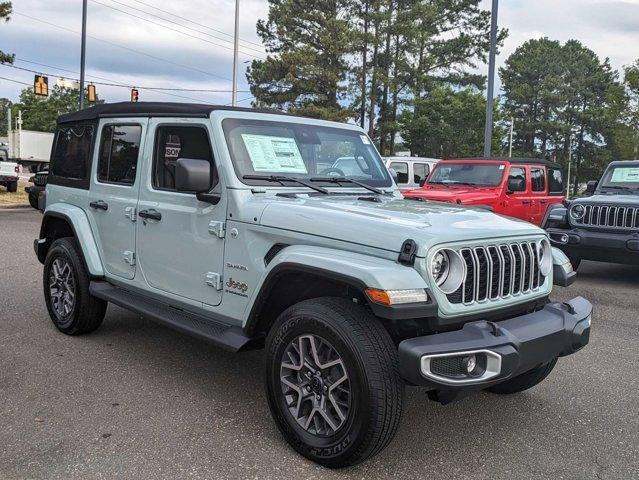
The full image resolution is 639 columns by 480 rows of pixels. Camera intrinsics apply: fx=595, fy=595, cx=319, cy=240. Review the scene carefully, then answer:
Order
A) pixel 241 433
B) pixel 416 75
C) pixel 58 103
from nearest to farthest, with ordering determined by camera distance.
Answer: pixel 241 433 → pixel 416 75 → pixel 58 103

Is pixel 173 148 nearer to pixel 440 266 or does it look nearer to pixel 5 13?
pixel 440 266

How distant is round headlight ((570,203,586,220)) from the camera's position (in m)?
8.23

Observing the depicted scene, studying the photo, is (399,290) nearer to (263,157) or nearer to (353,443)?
(353,443)

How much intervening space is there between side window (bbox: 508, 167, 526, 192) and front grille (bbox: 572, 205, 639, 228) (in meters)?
2.58

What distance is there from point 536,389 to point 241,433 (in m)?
2.15

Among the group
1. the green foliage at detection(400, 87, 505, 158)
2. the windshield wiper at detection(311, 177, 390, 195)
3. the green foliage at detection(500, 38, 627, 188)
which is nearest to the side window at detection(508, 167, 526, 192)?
the windshield wiper at detection(311, 177, 390, 195)

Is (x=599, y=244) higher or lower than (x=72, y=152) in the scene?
lower

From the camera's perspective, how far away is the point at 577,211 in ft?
27.3

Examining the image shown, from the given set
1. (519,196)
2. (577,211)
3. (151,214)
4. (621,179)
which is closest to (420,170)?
(519,196)

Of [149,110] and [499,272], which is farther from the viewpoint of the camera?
[149,110]

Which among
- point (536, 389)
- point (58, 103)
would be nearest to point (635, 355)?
point (536, 389)

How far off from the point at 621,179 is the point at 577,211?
5.64 ft

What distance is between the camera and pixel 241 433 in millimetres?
→ 3404

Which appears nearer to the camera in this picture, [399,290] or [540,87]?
[399,290]
